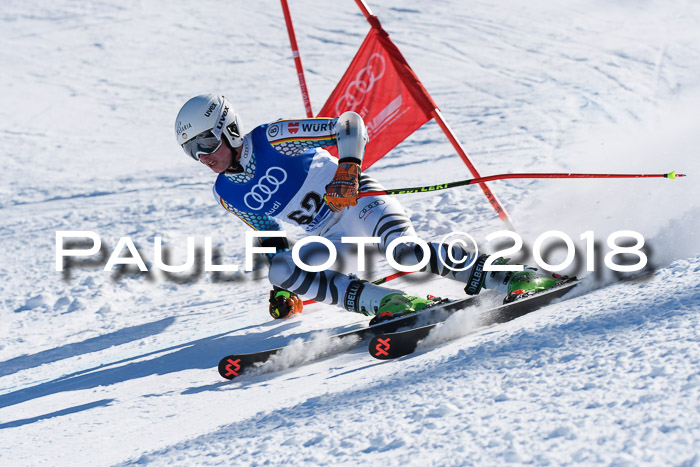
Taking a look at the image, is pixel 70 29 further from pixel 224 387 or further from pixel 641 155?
pixel 224 387

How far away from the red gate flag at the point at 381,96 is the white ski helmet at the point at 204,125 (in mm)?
1778

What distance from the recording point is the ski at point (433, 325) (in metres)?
2.99

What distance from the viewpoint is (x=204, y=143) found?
3771 mm

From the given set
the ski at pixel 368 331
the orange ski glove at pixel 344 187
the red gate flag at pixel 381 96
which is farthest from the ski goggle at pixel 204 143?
→ the red gate flag at pixel 381 96

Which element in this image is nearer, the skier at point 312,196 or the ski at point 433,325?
the ski at point 433,325

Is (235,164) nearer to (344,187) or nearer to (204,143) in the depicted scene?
(204,143)

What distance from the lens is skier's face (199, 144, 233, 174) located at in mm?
3812

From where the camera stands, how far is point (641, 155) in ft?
20.1

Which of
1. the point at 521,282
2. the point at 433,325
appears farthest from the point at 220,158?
the point at 521,282

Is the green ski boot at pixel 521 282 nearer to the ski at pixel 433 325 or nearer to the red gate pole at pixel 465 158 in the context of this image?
the ski at pixel 433 325

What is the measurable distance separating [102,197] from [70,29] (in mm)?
7973

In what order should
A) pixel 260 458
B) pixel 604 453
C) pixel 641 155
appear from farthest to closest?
pixel 641 155 → pixel 260 458 → pixel 604 453

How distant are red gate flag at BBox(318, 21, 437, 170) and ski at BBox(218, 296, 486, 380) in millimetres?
2218

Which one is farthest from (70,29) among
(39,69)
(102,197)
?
(102,197)
